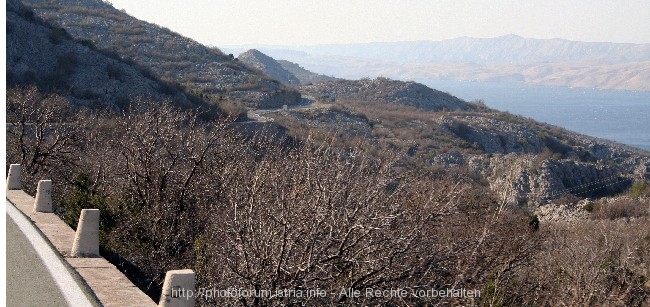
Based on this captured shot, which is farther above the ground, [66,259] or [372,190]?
[372,190]

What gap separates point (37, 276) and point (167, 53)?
244 ft

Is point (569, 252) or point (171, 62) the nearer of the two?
point (569, 252)

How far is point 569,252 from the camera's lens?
651 inches

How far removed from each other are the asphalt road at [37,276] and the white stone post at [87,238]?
26cm

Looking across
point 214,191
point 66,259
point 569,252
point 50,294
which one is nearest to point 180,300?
point 50,294

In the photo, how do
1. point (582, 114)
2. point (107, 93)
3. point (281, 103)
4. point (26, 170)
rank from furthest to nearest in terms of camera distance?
point (582, 114) < point (281, 103) < point (107, 93) < point (26, 170)

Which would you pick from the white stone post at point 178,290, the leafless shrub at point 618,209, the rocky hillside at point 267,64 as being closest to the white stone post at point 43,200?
the white stone post at point 178,290

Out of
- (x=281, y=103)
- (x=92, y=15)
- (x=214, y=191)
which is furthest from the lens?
(x=92, y=15)

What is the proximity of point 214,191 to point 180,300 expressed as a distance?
7818 mm

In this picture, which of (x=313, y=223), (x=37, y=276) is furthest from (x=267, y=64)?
(x=37, y=276)

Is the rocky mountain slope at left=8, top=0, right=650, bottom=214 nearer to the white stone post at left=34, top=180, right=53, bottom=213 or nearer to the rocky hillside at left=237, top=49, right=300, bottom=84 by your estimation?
the white stone post at left=34, top=180, right=53, bottom=213

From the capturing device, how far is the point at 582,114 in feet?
642

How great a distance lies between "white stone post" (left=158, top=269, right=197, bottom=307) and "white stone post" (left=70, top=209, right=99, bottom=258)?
2.80 meters

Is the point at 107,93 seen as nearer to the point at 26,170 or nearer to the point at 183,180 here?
the point at 26,170
